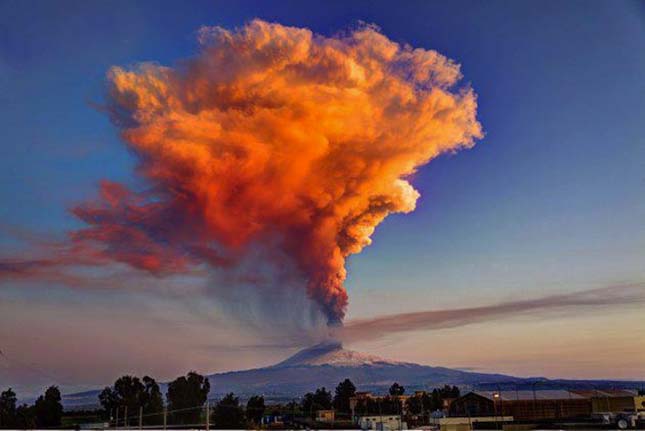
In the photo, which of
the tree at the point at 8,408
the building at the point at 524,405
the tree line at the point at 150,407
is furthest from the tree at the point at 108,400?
the building at the point at 524,405

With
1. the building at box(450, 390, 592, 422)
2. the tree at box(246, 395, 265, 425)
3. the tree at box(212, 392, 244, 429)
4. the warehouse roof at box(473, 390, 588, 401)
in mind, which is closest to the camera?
the building at box(450, 390, 592, 422)

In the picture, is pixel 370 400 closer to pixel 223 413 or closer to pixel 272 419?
pixel 272 419

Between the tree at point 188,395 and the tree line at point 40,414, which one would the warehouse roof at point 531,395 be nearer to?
the tree at point 188,395

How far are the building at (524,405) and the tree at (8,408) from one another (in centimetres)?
9304

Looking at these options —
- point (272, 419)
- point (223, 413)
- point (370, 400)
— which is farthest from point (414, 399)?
point (223, 413)

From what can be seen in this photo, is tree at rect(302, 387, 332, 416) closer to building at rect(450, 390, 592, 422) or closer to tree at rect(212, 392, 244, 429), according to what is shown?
tree at rect(212, 392, 244, 429)

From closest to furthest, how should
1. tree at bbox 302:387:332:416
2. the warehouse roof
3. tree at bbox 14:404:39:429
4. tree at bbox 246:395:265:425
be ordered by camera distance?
the warehouse roof < tree at bbox 14:404:39:429 < tree at bbox 246:395:265:425 < tree at bbox 302:387:332:416

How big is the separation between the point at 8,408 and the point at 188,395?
4268 cm

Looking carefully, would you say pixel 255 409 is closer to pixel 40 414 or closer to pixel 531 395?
pixel 40 414

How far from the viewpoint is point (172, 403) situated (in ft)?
421

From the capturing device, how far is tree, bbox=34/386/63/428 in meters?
123

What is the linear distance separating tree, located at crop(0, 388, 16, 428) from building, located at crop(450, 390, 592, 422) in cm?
9304

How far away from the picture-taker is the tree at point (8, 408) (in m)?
130

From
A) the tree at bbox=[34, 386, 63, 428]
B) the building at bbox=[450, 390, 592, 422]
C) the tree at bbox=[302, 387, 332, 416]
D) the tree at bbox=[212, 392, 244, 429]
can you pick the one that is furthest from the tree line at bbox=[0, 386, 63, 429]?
the building at bbox=[450, 390, 592, 422]
